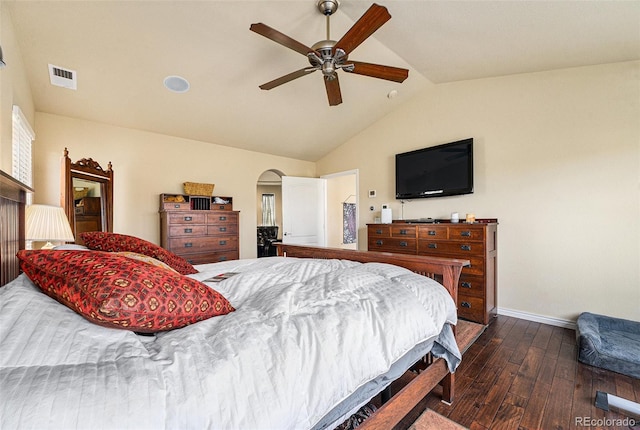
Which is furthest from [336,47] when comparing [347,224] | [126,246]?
[347,224]

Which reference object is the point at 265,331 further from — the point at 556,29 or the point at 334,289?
the point at 556,29

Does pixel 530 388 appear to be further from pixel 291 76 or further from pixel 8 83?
pixel 8 83

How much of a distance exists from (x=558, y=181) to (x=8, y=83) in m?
5.03

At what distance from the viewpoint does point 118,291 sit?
73 centimetres

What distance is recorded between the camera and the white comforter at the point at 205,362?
0.52 metres

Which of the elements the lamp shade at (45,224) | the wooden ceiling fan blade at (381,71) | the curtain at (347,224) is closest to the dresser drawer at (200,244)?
the lamp shade at (45,224)

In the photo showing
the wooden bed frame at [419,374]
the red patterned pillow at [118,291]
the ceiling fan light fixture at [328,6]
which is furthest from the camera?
the ceiling fan light fixture at [328,6]

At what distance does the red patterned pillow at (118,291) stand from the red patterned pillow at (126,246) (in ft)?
2.52

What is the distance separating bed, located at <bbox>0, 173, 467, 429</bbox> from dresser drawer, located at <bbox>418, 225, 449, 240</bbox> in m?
2.12

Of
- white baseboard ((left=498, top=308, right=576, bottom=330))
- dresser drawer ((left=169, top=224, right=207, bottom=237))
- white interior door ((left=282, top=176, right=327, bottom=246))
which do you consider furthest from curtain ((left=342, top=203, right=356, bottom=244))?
white baseboard ((left=498, top=308, right=576, bottom=330))

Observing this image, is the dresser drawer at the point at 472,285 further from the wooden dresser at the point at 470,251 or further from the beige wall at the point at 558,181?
the beige wall at the point at 558,181

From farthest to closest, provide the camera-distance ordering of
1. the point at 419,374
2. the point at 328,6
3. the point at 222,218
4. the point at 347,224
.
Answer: the point at 347,224
the point at 222,218
the point at 328,6
the point at 419,374

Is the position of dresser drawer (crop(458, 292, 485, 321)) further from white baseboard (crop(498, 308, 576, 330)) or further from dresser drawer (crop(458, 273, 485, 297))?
white baseboard (crop(498, 308, 576, 330))

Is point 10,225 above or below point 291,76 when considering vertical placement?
below
